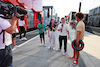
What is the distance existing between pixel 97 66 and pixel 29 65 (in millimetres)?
2460

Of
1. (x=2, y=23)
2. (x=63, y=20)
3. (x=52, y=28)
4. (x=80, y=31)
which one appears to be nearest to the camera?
(x=2, y=23)

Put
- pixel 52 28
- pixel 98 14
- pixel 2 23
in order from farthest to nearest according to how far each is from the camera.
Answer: pixel 98 14
pixel 52 28
pixel 2 23

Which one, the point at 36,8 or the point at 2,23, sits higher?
the point at 36,8

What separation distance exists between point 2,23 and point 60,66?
231 centimetres

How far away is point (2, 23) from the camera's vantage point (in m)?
1.28

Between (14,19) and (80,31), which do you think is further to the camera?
(80,31)

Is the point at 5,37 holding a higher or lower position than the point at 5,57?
higher

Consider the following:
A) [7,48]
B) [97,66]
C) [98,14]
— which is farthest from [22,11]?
[98,14]

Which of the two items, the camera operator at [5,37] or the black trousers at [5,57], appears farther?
the black trousers at [5,57]

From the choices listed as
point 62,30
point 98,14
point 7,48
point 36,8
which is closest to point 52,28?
point 62,30

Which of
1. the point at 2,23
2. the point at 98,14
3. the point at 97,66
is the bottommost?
the point at 97,66

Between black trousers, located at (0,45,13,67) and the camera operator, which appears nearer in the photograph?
the camera operator

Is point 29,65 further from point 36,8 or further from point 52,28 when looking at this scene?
point 36,8

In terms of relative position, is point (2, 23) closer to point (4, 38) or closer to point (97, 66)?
point (4, 38)
